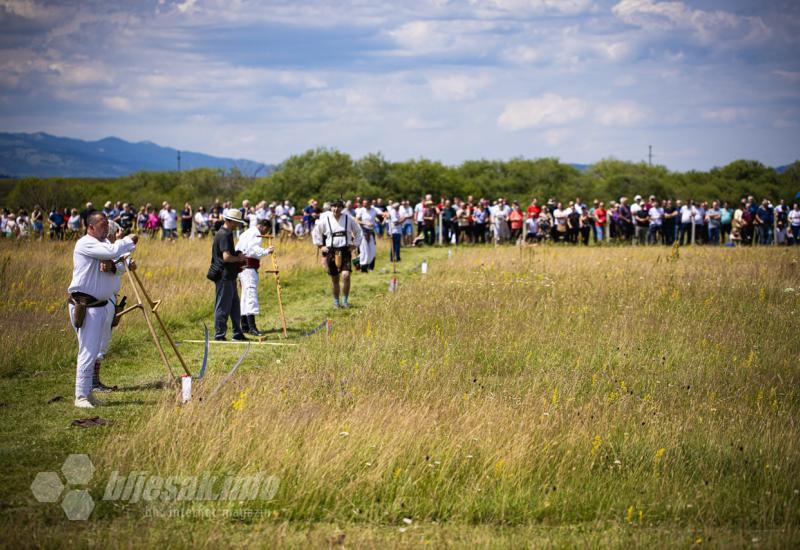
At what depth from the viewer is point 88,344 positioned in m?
9.38

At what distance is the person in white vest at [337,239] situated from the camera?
1636 cm

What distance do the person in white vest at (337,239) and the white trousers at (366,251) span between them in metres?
6.85

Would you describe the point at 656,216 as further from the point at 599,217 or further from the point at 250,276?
the point at 250,276

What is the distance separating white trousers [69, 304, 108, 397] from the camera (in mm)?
9227

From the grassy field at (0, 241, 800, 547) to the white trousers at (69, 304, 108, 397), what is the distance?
37cm

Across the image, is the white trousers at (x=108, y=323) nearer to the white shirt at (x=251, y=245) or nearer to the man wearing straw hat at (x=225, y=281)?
the man wearing straw hat at (x=225, y=281)

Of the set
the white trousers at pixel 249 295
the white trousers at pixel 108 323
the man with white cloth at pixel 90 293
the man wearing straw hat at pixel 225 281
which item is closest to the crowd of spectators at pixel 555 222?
the white trousers at pixel 249 295

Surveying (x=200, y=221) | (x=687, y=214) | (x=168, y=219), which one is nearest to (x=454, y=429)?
(x=687, y=214)

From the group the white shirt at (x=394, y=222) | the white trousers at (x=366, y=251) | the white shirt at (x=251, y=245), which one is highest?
the white shirt at (x=394, y=222)

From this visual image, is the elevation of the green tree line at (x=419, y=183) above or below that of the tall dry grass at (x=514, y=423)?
above

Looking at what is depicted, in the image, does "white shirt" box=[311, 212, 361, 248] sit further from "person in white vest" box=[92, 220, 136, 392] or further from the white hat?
"person in white vest" box=[92, 220, 136, 392]

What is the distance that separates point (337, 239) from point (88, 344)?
7504 millimetres

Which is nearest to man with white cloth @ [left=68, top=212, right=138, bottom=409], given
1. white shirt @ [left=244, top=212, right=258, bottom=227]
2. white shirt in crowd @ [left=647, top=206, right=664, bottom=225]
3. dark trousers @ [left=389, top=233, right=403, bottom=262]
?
white shirt @ [left=244, top=212, right=258, bottom=227]

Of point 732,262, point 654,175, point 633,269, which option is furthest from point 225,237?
point 654,175
